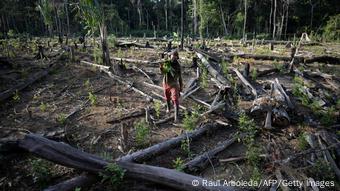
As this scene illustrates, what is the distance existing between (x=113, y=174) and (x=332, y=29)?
135 ft

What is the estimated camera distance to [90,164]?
437 cm

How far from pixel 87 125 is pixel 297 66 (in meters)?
11.4

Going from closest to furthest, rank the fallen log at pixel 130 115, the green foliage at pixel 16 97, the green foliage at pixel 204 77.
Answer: the fallen log at pixel 130 115
the green foliage at pixel 16 97
the green foliage at pixel 204 77

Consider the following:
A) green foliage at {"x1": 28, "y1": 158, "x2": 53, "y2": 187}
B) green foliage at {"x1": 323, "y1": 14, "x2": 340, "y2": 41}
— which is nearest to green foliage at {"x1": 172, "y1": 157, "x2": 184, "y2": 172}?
green foliage at {"x1": 28, "y1": 158, "x2": 53, "y2": 187}

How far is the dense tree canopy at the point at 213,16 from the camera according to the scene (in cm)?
4009

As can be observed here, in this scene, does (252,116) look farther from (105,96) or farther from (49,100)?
(49,100)

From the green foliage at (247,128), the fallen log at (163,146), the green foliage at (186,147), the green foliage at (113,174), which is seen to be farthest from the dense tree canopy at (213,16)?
the green foliage at (113,174)

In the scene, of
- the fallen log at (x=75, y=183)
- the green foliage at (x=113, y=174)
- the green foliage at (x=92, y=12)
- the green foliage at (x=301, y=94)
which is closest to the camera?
the fallen log at (x=75, y=183)

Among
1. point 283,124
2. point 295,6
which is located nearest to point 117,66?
point 283,124

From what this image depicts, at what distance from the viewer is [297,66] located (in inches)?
550

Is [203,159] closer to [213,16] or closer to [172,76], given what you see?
[172,76]

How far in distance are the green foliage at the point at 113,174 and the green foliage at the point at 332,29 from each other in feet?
120

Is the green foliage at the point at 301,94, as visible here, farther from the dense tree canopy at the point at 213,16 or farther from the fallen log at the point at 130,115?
the dense tree canopy at the point at 213,16

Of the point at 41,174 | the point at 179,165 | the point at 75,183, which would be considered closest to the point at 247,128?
the point at 179,165
